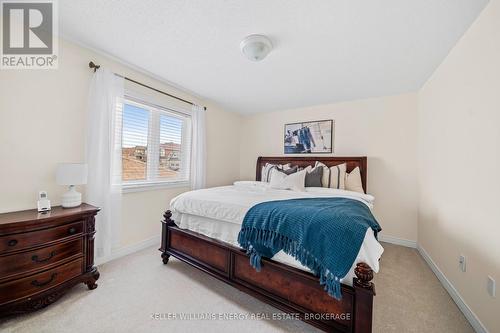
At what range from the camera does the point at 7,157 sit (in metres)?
1.64

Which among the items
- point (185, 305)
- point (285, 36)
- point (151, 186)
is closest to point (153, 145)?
point (151, 186)

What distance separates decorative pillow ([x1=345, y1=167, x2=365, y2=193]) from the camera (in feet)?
9.65

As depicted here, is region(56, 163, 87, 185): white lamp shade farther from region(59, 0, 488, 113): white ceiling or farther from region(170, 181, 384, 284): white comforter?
region(59, 0, 488, 113): white ceiling

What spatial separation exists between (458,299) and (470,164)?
3.83ft

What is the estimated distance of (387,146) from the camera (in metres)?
3.05

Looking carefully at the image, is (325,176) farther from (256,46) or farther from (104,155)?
(104,155)

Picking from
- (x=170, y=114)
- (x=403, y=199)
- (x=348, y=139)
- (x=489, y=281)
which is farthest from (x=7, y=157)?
(x=403, y=199)

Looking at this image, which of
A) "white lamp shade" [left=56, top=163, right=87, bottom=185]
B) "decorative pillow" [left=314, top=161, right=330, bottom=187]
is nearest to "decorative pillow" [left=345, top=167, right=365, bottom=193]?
"decorative pillow" [left=314, top=161, right=330, bottom=187]

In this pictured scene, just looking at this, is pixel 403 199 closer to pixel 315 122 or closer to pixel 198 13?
pixel 315 122

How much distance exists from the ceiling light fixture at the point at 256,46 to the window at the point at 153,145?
1650 mm

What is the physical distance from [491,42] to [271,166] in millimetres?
2852

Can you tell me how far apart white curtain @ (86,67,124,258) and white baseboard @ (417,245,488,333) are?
11.1ft

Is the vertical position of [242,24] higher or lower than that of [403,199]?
higher

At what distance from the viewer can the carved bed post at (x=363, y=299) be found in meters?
1.12
